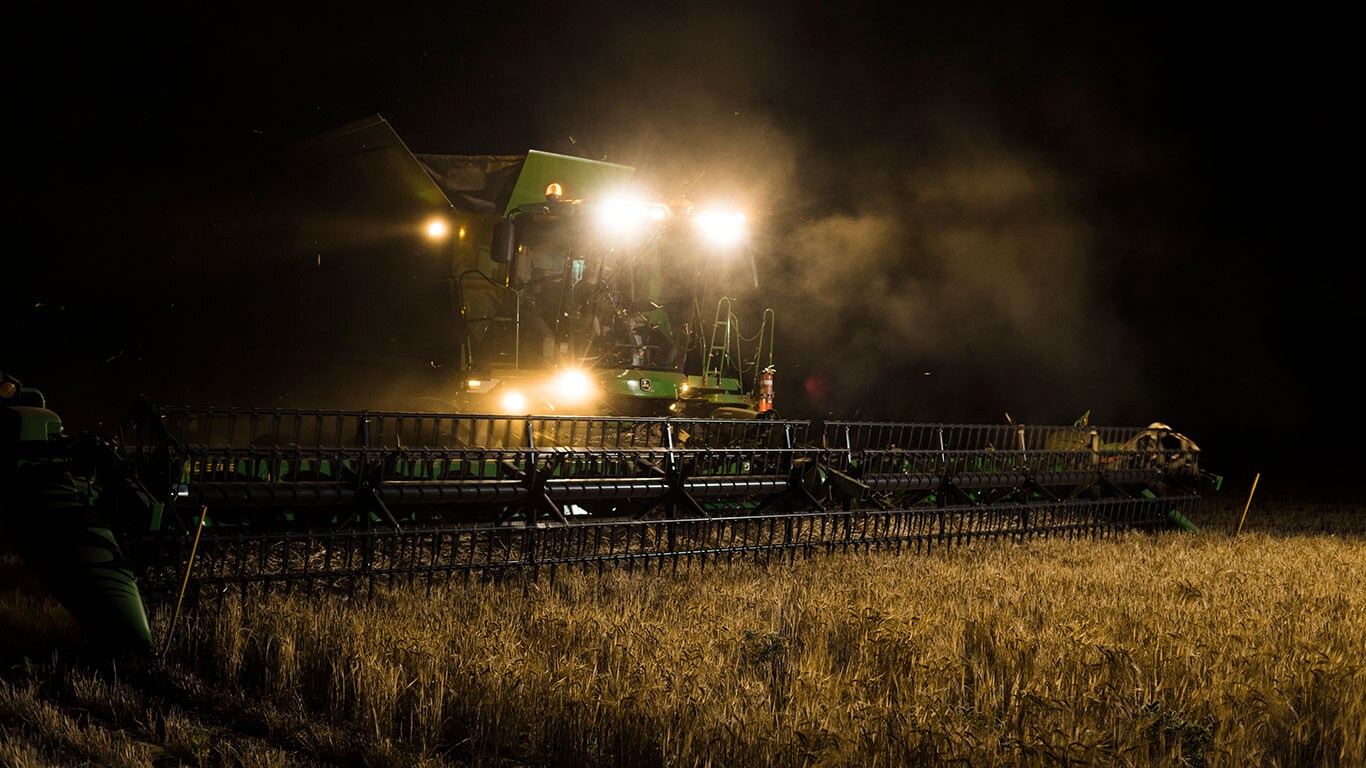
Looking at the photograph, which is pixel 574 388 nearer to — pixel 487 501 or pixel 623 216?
pixel 623 216

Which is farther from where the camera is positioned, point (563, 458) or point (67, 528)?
point (563, 458)

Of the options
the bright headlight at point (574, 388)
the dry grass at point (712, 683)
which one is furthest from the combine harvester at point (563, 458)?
the dry grass at point (712, 683)

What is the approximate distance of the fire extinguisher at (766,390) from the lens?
26.1 ft

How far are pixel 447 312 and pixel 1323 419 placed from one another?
22545 millimetres

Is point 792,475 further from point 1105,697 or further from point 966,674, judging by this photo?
point 1105,697

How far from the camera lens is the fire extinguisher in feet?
26.1

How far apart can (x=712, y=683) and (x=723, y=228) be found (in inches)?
204

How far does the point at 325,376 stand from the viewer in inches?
313

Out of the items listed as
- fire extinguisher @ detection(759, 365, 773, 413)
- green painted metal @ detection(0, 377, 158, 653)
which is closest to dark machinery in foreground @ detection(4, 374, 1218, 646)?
green painted metal @ detection(0, 377, 158, 653)

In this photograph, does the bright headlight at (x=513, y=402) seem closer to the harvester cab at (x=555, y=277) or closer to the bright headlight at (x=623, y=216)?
the harvester cab at (x=555, y=277)

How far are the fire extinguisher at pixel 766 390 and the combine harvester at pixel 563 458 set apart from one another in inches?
0.6

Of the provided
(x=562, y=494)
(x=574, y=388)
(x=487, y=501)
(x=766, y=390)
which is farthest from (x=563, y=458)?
(x=766, y=390)

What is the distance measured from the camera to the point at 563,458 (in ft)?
17.5

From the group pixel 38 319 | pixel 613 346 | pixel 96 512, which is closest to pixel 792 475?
pixel 613 346
